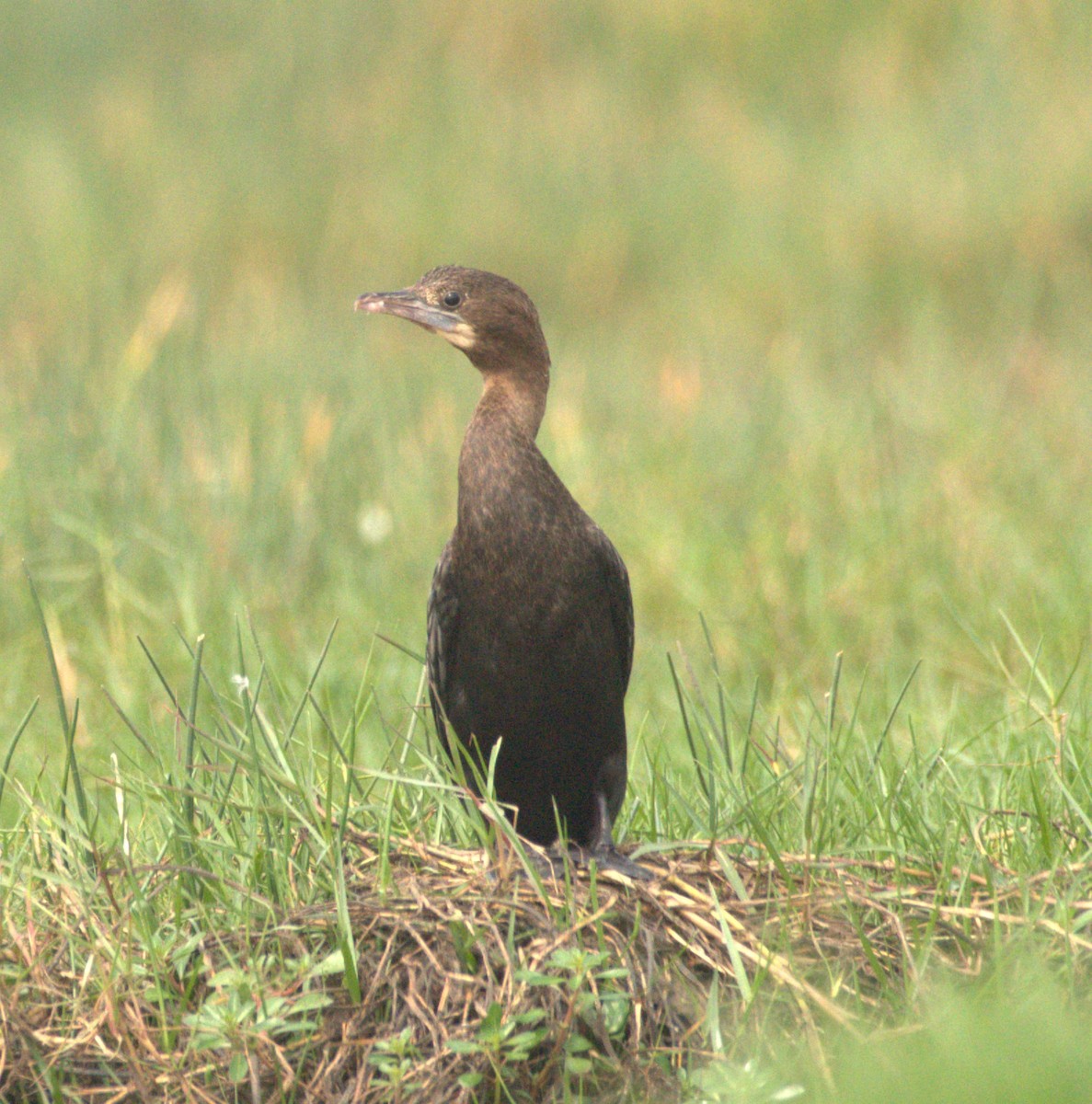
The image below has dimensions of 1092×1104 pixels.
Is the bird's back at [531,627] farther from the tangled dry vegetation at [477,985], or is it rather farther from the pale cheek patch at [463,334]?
the tangled dry vegetation at [477,985]

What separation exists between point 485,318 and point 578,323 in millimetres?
8733

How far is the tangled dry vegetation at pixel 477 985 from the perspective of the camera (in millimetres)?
2600

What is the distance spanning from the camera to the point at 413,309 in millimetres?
3738

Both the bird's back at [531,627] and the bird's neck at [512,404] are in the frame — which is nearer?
the bird's back at [531,627]

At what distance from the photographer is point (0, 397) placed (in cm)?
638

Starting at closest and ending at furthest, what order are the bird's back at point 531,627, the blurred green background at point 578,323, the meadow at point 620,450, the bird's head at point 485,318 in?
the meadow at point 620,450, the bird's back at point 531,627, the bird's head at point 485,318, the blurred green background at point 578,323

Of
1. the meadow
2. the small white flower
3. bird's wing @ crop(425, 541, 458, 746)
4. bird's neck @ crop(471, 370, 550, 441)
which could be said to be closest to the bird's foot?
the meadow

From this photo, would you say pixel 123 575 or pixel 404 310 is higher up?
pixel 404 310

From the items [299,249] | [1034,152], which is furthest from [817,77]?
[299,249]

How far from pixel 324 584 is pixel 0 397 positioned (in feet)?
4.69

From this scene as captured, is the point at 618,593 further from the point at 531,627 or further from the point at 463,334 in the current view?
the point at 463,334

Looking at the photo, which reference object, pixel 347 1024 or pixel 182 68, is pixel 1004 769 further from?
pixel 182 68

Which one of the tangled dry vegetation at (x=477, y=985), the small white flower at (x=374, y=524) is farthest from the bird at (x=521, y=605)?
the small white flower at (x=374, y=524)

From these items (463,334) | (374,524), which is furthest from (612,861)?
(374,524)
